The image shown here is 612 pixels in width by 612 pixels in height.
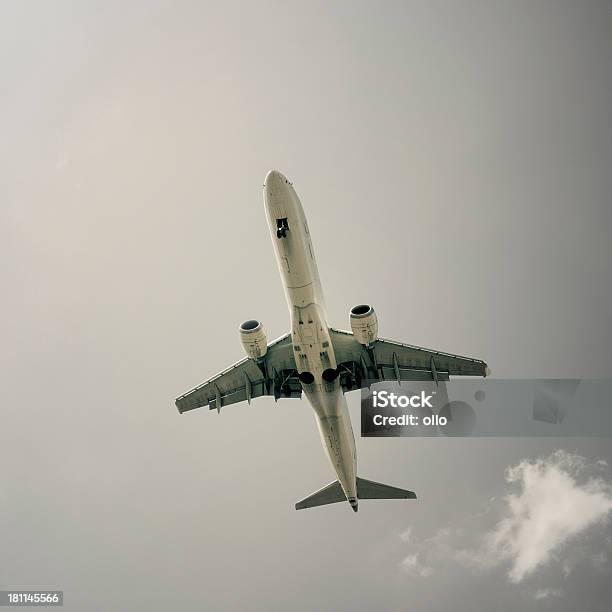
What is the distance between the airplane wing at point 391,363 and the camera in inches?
1396

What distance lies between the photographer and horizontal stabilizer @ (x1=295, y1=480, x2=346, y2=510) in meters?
40.8

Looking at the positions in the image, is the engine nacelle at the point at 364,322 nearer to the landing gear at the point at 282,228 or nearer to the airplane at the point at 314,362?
the airplane at the point at 314,362

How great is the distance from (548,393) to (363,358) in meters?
11.1

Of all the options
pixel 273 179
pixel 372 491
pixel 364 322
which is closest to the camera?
pixel 273 179

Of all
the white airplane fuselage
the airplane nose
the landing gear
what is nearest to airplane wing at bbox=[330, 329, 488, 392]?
the white airplane fuselage

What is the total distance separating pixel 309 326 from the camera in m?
32.7

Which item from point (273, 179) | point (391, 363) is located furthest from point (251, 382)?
point (273, 179)

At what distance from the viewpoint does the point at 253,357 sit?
3459 cm

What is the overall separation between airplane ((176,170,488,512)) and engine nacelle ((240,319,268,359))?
0.05 m

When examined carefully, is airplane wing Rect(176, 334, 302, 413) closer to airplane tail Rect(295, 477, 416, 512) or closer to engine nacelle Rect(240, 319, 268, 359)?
engine nacelle Rect(240, 319, 268, 359)

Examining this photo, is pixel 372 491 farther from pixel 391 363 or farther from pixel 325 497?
pixel 391 363

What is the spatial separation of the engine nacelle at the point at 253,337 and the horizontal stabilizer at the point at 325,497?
12.0 metres

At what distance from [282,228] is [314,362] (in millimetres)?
7781

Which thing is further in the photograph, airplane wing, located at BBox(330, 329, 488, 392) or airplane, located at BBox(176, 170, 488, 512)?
airplane wing, located at BBox(330, 329, 488, 392)
